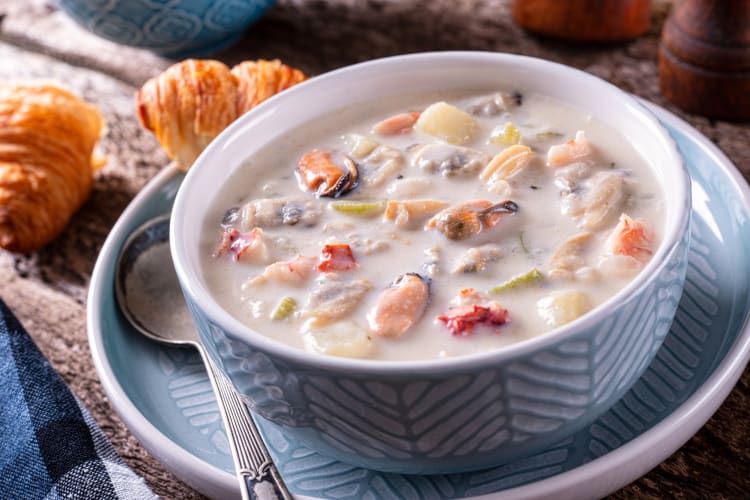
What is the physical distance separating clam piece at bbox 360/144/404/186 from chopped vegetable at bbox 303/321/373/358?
1.46 feet

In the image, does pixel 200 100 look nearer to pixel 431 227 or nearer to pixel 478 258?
pixel 431 227

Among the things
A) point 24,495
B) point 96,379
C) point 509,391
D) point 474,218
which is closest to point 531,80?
point 474,218

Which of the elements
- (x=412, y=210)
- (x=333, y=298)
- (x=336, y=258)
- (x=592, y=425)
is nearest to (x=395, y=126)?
(x=412, y=210)

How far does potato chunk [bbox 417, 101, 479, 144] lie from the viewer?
1997mm

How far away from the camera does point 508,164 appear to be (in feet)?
6.08

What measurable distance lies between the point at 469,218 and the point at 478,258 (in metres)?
0.11

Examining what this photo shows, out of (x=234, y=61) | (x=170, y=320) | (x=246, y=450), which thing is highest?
(x=246, y=450)

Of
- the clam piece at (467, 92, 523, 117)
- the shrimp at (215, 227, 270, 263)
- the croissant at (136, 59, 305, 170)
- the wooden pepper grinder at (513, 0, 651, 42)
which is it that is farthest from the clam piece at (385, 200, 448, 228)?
the wooden pepper grinder at (513, 0, 651, 42)

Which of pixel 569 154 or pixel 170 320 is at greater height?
pixel 569 154

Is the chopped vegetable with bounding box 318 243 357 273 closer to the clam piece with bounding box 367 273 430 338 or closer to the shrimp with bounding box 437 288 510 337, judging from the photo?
the clam piece with bounding box 367 273 430 338

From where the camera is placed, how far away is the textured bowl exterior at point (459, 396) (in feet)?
4.41

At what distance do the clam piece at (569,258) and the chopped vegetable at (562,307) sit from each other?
0.06m

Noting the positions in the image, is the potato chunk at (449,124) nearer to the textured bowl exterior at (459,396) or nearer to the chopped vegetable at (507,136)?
the chopped vegetable at (507,136)

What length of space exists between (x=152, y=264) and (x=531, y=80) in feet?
3.10
